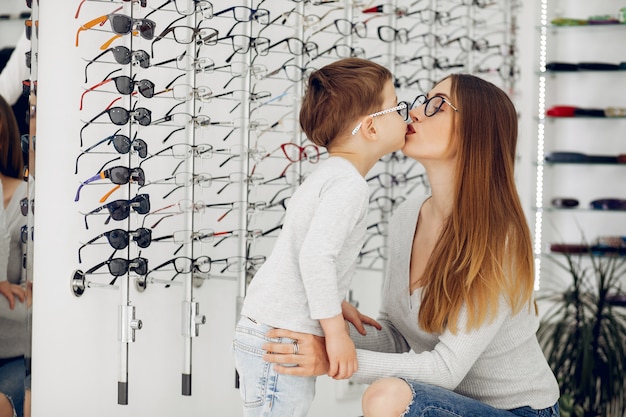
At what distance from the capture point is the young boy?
1950 millimetres

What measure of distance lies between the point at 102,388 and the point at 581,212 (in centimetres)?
284

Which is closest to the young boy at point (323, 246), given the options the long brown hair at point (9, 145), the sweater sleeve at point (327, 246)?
the sweater sleeve at point (327, 246)

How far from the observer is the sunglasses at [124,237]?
2.50m

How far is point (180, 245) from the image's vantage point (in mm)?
2814

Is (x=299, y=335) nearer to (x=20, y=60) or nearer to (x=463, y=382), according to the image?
(x=463, y=382)

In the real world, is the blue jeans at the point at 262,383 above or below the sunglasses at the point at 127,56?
below

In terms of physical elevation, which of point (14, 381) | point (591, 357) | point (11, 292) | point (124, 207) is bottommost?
point (591, 357)

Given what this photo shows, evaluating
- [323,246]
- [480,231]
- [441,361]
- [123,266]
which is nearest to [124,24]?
[123,266]

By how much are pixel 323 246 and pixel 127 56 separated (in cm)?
95

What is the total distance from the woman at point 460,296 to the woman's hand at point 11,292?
86 cm

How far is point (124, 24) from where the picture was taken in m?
2.45

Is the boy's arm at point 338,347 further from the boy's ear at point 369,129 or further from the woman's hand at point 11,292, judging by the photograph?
the woman's hand at point 11,292

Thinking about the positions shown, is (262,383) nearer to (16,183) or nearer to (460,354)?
(460,354)

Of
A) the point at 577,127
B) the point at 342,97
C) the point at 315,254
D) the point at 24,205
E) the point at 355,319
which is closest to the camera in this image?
the point at 315,254
